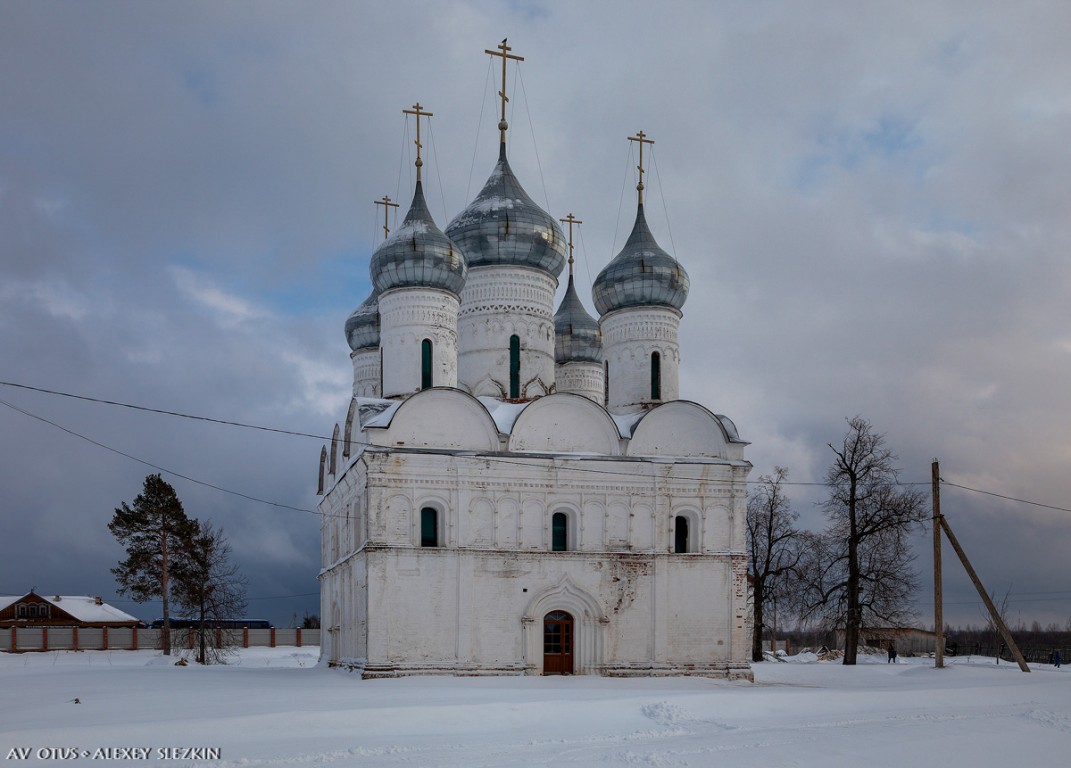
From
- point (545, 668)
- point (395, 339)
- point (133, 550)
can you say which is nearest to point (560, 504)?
point (545, 668)

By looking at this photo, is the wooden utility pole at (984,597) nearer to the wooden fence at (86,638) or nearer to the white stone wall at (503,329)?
the white stone wall at (503,329)

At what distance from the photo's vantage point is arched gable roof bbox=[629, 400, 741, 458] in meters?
23.6

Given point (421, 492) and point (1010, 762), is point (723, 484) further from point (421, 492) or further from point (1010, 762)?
point (1010, 762)

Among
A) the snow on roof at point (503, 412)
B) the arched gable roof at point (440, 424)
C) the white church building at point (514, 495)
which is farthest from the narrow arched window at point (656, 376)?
the arched gable roof at point (440, 424)

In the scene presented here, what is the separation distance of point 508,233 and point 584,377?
7.16 m

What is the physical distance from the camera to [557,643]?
2220cm

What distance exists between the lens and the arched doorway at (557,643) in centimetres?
2209

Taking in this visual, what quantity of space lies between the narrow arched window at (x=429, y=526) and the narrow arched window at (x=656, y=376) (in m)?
7.13

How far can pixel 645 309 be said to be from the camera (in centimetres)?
2689

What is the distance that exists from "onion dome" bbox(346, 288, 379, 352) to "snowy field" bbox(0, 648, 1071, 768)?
527 inches

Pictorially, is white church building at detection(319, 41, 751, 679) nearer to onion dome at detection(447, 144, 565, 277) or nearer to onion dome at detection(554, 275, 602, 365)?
onion dome at detection(447, 144, 565, 277)

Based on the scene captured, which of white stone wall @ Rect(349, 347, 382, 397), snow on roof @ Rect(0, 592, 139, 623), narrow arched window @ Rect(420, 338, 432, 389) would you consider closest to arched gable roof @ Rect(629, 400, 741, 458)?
narrow arched window @ Rect(420, 338, 432, 389)

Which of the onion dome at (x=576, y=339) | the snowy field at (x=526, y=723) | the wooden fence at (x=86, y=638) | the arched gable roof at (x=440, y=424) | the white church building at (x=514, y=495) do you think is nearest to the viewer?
the snowy field at (x=526, y=723)

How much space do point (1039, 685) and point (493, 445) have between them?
1146 cm
